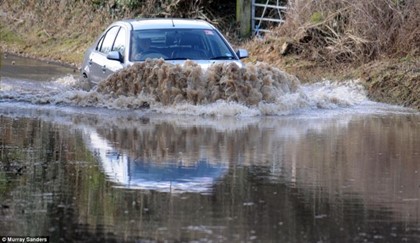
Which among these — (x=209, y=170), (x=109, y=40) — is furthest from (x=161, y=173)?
(x=109, y=40)

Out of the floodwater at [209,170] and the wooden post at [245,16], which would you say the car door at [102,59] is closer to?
the floodwater at [209,170]

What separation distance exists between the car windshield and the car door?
0.50 metres

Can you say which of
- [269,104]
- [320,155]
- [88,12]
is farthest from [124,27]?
[88,12]

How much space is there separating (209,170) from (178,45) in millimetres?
6795

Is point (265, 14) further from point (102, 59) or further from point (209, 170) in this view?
point (209, 170)

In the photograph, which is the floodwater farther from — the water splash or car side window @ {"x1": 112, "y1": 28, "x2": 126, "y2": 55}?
car side window @ {"x1": 112, "y1": 28, "x2": 126, "y2": 55}

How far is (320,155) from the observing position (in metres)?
13.4

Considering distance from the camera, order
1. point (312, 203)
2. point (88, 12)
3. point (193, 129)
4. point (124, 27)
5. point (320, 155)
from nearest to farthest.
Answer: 1. point (312, 203)
2. point (320, 155)
3. point (193, 129)
4. point (124, 27)
5. point (88, 12)

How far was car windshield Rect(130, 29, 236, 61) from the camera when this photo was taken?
18406 millimetres

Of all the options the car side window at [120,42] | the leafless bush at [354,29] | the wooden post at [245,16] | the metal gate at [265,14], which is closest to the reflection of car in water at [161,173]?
the car side window at [120,42]

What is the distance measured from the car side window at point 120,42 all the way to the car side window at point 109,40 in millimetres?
176

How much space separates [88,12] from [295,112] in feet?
52.0

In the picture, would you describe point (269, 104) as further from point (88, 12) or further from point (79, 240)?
point (88, 12)

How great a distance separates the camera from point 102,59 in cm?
1922
